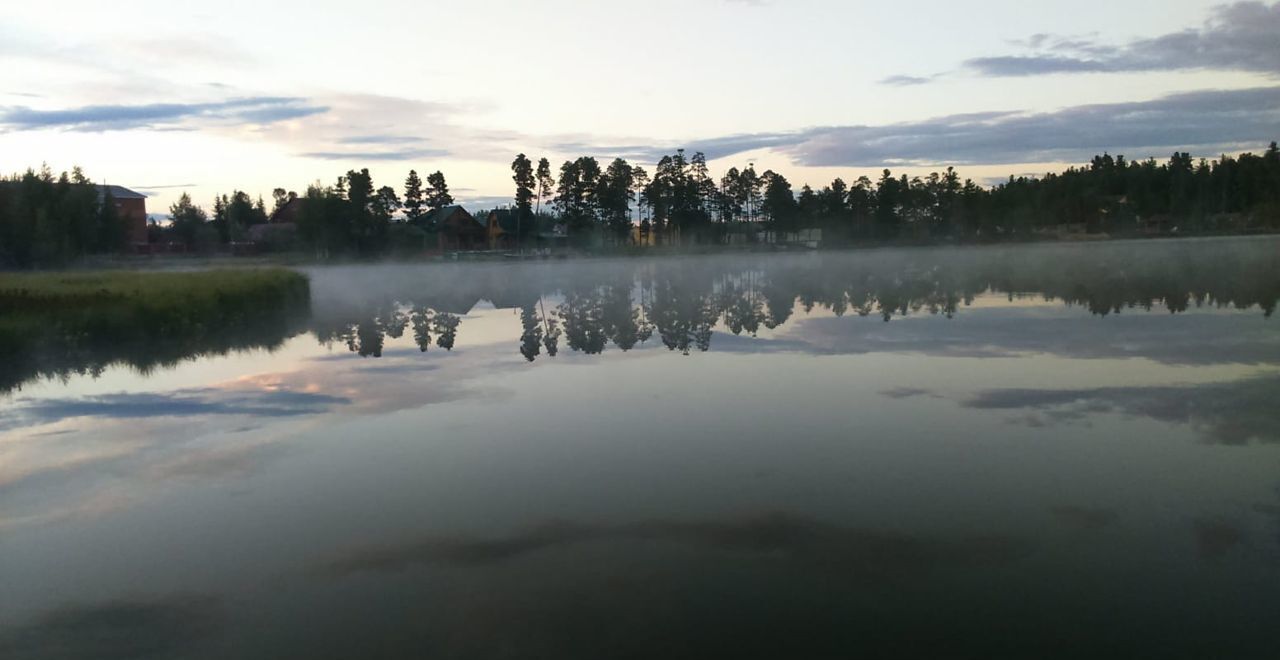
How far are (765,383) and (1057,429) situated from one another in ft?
16.8

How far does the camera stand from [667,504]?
9078 mm

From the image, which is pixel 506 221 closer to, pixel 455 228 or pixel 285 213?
pixel 455 228

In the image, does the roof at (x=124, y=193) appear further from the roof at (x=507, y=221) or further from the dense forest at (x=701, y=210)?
the roof at (x=507, y=221)

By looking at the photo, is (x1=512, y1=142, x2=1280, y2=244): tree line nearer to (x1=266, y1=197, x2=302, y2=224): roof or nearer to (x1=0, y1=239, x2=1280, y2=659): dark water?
(x1=266, y1=197, x2=302, y2=224): roof

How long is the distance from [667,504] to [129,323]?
2364 cm

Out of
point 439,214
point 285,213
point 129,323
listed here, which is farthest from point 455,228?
point 129,323

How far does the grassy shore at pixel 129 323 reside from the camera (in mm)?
21797

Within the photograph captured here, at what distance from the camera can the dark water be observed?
21.2 ft

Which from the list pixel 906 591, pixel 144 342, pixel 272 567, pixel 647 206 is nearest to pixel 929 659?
pixel 906 591

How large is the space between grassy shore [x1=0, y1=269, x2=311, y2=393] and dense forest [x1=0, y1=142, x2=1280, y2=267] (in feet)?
157

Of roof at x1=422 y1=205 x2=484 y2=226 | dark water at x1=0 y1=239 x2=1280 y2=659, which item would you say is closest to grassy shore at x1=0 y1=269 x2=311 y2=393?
dark water at x1=0 y1=239 x2=1280 y2=659

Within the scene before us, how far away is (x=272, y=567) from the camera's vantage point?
7836mm

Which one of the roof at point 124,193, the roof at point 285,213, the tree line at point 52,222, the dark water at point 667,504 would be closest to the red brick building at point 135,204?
the roof at point 124,193

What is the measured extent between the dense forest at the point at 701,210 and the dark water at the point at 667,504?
70625 mm
